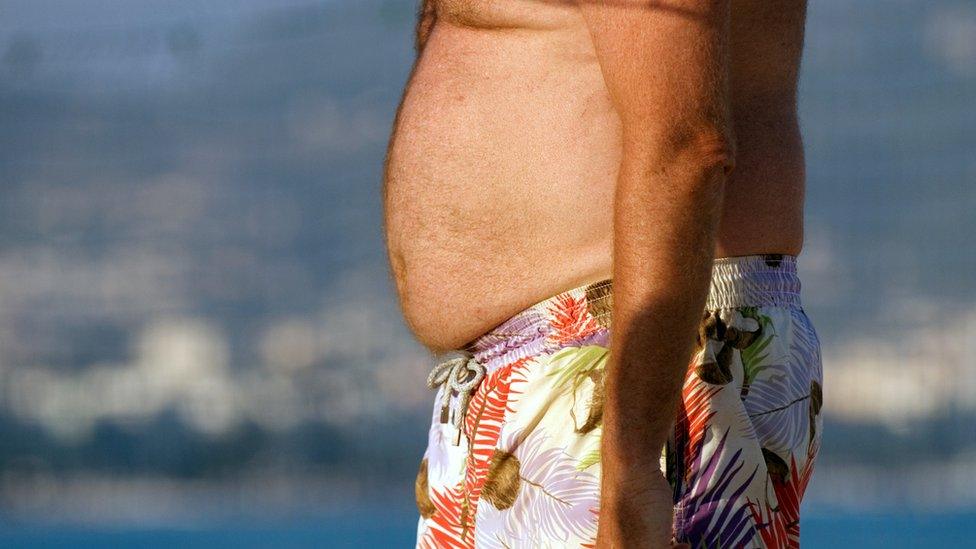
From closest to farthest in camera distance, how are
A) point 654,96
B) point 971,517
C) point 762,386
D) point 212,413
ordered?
point 654,96, point 762,386, point 971,517, point 212,413

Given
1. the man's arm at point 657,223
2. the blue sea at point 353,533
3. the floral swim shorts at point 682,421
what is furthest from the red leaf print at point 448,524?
the blue sea at point 353,533

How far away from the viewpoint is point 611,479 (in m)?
0.80

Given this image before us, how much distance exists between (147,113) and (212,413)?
3.87 feet

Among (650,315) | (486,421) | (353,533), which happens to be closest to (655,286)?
(650,315)

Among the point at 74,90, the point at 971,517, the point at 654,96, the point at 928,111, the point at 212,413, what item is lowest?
the point at 971,517

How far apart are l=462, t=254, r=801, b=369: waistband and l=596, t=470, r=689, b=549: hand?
0.13m

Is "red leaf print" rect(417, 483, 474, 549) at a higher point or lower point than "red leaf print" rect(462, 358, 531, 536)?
lower

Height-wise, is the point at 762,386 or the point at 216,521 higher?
the point at 762,386

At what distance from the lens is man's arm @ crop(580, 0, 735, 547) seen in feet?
2.56

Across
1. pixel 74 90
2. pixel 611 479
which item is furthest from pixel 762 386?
pixel 74 90

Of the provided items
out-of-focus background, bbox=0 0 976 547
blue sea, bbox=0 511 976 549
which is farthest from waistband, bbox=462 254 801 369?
out-of-focus background, bbox=0 0 976 547

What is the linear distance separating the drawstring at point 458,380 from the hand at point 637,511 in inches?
8.9

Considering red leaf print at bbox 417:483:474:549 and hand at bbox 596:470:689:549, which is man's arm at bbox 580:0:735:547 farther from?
red leaf print at bbox 417:483:474:549

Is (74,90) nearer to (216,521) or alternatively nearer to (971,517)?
(216,521)
